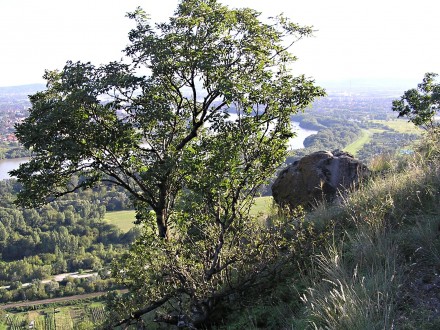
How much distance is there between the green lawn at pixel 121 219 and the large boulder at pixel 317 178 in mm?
36380

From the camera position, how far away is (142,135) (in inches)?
262

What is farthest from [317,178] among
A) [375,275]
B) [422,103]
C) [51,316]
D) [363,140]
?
[363,140]

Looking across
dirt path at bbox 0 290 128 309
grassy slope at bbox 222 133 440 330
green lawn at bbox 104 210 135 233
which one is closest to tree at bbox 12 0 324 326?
grassy slope at bbox 222 133 440 330

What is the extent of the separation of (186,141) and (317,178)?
9.29ft

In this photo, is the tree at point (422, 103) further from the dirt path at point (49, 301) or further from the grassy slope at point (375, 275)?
the dirt path at point (49, 301)

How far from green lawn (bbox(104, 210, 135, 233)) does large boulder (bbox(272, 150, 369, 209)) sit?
36380 mm

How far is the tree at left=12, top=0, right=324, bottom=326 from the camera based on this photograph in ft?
15.7

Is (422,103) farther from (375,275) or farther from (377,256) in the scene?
(375,275)

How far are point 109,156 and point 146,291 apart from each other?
2.54m

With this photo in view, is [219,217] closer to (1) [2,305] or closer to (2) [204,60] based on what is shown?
(2) [204,60]

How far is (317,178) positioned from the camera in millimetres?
8070

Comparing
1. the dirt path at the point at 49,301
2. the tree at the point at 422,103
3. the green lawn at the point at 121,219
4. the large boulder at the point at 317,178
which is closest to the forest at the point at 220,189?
the large boulder at the point at 317,178

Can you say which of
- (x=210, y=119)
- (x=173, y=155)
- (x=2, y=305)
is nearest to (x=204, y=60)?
(x=210, y=119)

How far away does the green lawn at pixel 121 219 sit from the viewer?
43312 millimetres
